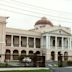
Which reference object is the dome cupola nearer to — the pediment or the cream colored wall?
the pediment

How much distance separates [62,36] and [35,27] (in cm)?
923

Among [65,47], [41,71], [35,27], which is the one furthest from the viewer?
[35,27]

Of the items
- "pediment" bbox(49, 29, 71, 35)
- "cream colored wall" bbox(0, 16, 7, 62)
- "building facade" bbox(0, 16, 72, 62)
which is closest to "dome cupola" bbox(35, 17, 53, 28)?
"building facade" bbox(0, 16, 72, 62)

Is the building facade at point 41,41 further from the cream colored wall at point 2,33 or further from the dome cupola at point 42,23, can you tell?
the cream colored wall at point 2,33

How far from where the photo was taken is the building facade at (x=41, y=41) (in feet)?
189

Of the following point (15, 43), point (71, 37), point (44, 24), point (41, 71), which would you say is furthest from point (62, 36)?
point (41, 71)

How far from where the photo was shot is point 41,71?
22766 mm

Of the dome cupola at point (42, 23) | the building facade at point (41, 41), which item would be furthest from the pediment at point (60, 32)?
the dome cupola at point (42, 23)

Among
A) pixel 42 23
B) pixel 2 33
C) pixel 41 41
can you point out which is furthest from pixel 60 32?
pixel 2 33

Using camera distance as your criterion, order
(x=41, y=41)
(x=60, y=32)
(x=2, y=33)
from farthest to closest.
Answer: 1. (x=60, y=32)
2. (x=41, y=41)
3. (x=2, y=33)

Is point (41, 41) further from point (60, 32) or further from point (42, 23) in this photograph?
point (42, 23)

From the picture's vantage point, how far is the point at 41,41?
6272 cm

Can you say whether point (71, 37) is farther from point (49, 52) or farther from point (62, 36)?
point (49, 52)

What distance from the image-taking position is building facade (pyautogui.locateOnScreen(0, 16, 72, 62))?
57.5m
